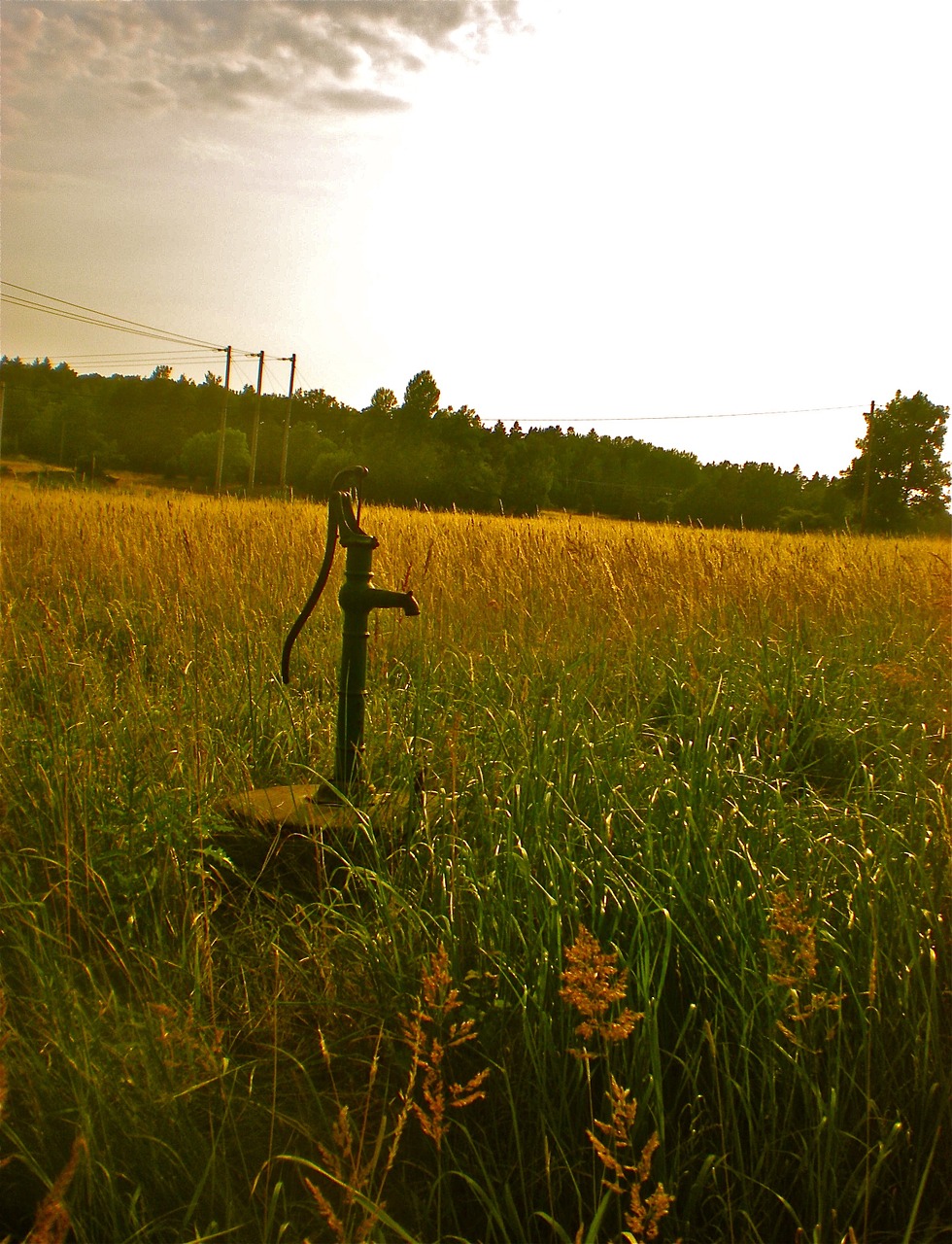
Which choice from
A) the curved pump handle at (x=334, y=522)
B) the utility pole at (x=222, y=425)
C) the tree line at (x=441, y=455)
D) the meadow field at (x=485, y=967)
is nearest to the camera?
the meadow field at (x=485, y=967)

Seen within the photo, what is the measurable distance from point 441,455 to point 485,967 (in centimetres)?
3156

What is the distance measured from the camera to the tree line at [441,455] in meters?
32.9

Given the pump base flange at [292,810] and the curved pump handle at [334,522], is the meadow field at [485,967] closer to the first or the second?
the pump base flange at [292,810]

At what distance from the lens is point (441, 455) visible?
32.2 meters

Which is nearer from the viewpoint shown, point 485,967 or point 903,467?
point 485,967

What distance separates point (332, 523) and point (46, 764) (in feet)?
3.29

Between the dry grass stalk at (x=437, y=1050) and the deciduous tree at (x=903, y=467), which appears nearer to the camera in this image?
the dry grass stalk at (x=437, y=1050)

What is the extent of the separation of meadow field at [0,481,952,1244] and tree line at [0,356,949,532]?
2743 cm

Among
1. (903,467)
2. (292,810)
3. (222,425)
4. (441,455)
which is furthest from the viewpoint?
(903,467)

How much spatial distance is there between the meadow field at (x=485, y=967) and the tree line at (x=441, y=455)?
27.4 meters

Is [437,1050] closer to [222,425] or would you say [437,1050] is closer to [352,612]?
[352,612]

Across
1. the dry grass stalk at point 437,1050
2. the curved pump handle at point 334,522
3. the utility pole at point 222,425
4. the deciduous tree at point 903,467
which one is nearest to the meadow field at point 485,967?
the dry grass stalk at point 437,1050

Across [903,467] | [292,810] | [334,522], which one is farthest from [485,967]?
[903,467]

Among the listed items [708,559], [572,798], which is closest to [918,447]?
[708,559]
